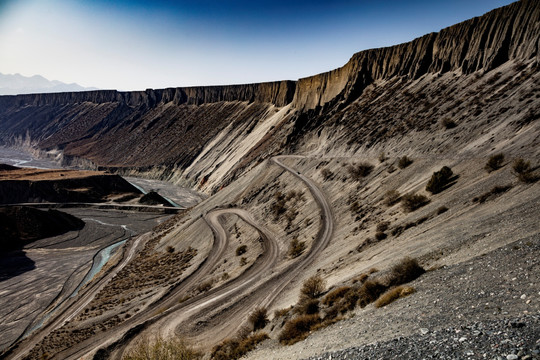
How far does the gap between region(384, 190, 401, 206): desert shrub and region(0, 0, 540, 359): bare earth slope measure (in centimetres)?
25

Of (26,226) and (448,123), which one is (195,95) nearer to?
(26,226)

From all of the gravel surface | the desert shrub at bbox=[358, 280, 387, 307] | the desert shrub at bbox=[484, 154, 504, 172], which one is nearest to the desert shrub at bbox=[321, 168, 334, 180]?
the desert shrub at bbox=[484, 154, 504, 172]

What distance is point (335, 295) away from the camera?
49.5 feet

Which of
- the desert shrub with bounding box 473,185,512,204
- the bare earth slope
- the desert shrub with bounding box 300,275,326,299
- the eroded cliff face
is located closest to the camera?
the bare earth slope

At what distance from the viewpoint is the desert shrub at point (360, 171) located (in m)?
33.6

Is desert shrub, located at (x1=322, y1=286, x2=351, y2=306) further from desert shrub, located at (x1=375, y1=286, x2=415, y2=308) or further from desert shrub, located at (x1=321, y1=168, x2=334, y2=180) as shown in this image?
desert shrub, located at (x1=321, y1=168, x2=334, y2=180)

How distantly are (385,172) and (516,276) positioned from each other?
2160 centimetres

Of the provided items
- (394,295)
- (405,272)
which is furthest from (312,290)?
(394,295)

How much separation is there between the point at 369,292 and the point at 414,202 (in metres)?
11.2

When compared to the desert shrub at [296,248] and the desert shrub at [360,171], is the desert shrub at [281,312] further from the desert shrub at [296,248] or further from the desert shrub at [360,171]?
the desert shrub at [360,171]

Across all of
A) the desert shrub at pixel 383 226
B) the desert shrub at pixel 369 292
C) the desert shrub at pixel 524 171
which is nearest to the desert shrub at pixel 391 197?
the desert shrub at pixel 383 226

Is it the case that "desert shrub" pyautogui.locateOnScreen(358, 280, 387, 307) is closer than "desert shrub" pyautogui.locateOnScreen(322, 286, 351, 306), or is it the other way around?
"desert shrub" pyautogui.locateOnScreen(358, 280, 387, 307)

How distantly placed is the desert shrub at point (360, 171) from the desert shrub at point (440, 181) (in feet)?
31.5

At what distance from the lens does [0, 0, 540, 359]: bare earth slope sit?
37.8 feet
